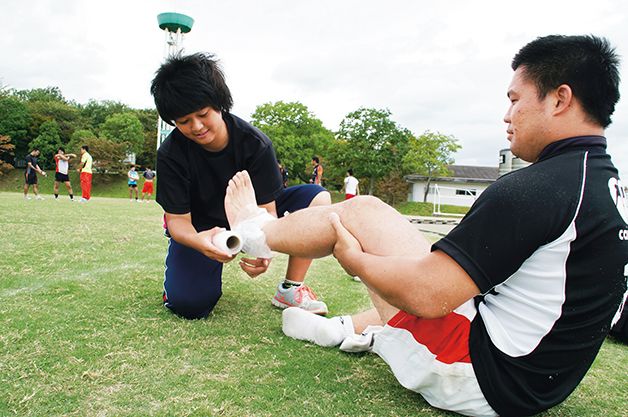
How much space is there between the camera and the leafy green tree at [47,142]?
42.6 meters

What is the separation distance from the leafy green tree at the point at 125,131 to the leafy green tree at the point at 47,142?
13.6 feet

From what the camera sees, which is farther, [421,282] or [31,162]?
[31,162]

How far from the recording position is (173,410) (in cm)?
138

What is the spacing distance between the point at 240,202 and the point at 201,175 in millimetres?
487

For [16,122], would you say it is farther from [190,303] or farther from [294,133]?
[190,303]

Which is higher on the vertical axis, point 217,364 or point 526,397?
point 526,397

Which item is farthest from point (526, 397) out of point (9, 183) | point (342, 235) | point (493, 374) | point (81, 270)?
point (9, 183)

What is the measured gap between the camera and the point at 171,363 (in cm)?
176

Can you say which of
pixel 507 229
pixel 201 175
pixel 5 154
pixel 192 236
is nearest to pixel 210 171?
pixel 201 175

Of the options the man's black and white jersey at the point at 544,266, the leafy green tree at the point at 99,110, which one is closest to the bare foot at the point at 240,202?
the man's black and white jersey at the point at 544,266

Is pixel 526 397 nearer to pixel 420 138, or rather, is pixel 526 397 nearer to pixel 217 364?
pixel 217 364

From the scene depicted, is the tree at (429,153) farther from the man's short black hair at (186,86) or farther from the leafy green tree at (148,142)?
the man's short black hair at (186,86)

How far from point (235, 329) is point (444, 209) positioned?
3141 centimetres

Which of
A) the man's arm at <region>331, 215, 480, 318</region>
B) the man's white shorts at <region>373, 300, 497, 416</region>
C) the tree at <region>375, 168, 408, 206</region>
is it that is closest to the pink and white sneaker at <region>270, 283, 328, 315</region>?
the man's white shorts at <region>373, 300, 497, 416</region>
